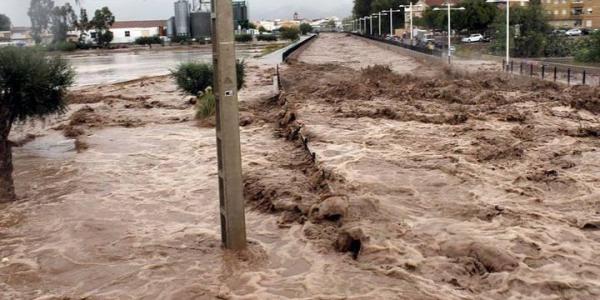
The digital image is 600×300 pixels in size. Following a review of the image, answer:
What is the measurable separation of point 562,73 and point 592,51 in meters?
8.14

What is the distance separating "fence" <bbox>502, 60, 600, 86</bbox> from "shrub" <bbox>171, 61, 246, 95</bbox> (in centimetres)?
1281

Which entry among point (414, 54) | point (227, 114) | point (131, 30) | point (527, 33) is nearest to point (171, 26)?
point (227, 114)

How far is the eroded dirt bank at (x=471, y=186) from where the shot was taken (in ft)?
26.5

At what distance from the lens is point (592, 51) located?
38000 mm

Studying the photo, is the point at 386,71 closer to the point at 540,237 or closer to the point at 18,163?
the point at 18,163

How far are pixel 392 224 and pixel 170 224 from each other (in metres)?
3.25

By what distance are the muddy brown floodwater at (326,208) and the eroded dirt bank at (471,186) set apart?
4 centimetres

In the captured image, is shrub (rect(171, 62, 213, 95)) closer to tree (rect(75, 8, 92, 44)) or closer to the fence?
the fence

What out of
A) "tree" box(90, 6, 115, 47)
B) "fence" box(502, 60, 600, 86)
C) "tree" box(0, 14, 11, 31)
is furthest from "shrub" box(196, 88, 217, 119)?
"tree" box(90, 6, 115, 47)

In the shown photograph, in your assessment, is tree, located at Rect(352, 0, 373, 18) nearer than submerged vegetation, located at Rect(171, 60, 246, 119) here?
No

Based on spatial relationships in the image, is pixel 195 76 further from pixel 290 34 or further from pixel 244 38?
pixel 290 34

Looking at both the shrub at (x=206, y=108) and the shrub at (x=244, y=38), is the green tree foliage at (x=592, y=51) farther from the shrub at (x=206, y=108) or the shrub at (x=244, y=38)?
the shrub at (x=244, y=38)

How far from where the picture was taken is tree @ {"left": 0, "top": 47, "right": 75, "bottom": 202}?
531 inches

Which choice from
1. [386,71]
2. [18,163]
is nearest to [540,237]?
[18,163]
